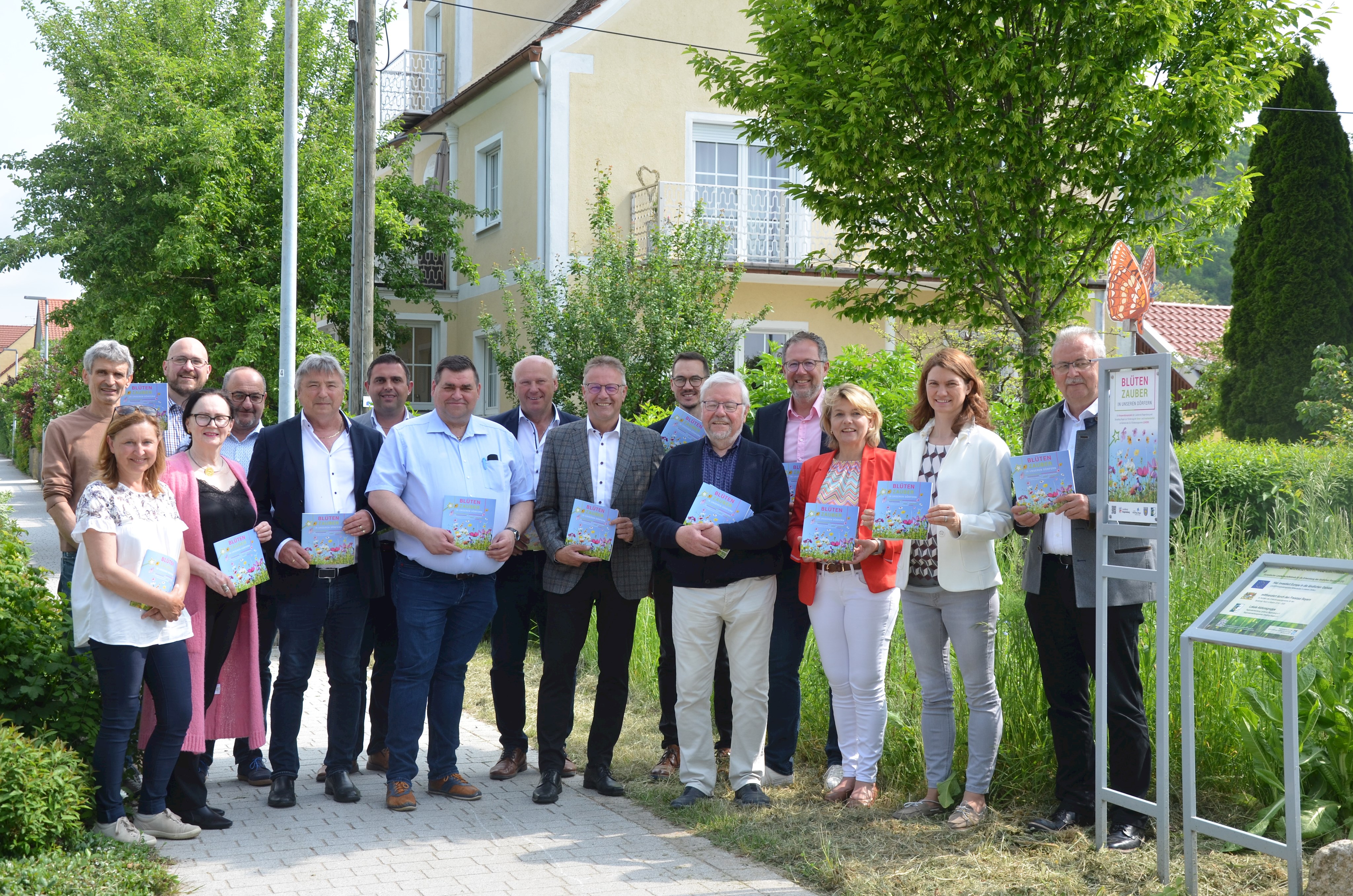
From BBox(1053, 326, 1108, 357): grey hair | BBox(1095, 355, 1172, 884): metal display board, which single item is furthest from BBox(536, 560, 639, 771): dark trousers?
BBox(1053, 326, 1108, 357): grey hair

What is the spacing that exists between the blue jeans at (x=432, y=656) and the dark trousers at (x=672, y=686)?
1109mm

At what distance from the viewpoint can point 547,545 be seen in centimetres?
645

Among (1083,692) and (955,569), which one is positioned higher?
(955,569)

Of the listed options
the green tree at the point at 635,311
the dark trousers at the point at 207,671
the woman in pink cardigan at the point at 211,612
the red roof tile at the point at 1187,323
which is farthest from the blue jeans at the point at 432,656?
the red roof tile at the point at 1187,323

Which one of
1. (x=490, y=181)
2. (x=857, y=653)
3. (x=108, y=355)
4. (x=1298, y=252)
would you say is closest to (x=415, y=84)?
(x=490, y=181)

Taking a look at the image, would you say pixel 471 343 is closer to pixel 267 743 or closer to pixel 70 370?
pixel 70 370

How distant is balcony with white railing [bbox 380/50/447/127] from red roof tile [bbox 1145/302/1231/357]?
22.2m

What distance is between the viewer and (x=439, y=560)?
244 inches

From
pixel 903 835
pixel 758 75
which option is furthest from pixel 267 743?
pixel 758 75

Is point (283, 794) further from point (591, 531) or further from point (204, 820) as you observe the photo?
point (591, 531)

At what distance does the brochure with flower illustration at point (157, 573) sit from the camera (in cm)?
533

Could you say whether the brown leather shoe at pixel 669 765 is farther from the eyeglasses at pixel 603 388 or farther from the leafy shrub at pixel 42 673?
the leafy shrub at pixel 42 673

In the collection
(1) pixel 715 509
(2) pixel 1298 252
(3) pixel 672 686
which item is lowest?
(3) pixel 672 686

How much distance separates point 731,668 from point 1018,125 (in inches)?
205
